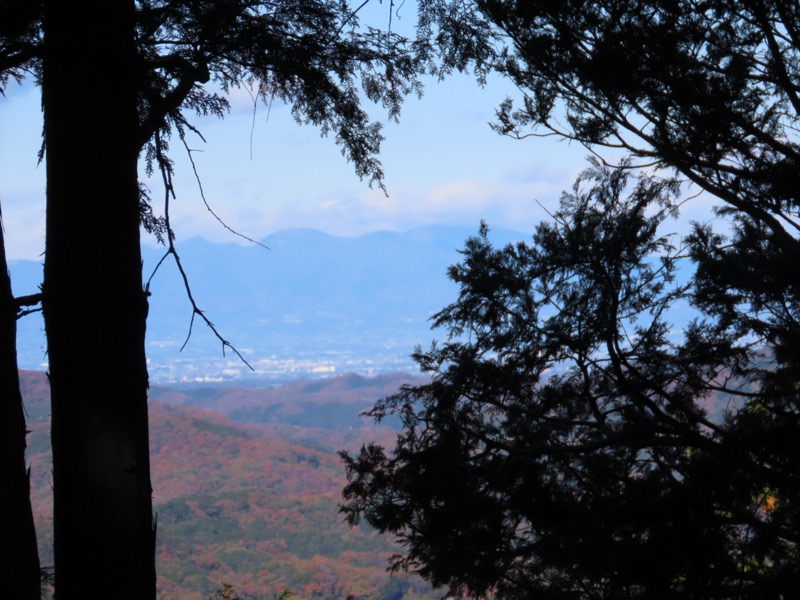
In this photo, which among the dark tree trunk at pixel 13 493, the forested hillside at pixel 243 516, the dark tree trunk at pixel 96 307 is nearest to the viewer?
the dark tree trunk at pixel 13 493

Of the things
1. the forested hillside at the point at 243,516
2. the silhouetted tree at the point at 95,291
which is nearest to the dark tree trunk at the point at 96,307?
the silhouetted tree at the point at 95,291

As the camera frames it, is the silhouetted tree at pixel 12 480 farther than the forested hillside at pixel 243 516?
No

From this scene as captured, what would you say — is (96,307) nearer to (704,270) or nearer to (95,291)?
(95,291)

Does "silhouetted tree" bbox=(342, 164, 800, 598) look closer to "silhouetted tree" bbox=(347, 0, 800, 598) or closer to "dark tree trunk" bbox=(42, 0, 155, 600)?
"silhouetted tree" bbox=(347, 0, 800, 598)

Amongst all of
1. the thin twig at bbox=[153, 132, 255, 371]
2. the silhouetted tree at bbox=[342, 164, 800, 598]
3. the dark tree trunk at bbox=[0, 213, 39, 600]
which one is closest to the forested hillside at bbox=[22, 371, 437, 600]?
the silhouetted tree at bbox=[342, 164, 800, 598]

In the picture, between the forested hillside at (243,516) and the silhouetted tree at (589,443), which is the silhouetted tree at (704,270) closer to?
the silhouetted tree at (589,443)

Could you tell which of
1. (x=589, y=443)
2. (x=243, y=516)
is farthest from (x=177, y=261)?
(x=243, y=516)
